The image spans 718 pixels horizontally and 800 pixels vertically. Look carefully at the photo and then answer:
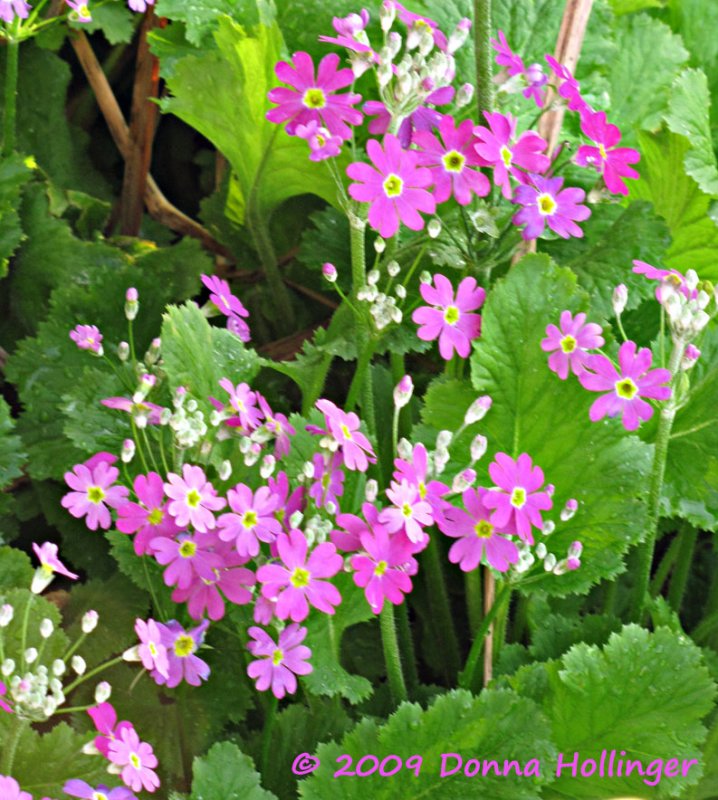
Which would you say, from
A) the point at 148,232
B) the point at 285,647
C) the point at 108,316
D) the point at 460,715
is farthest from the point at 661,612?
the point at 148,232

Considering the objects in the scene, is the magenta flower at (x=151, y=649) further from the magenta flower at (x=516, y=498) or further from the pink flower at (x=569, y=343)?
the pink flower at (x=569, y=343)

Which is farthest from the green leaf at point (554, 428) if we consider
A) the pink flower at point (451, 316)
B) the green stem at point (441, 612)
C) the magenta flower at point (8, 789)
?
the magenta flower at point (8, 789)

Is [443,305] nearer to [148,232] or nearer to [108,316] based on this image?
[108,316]

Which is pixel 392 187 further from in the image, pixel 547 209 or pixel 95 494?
pixel 95 494

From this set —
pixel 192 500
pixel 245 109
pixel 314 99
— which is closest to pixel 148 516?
pixel 192 500

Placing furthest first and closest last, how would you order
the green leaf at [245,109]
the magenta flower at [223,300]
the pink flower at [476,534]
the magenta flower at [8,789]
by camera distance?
1. the green leaf at [245,109]
2. the magenta flower at [223,300]
3. the pink flower at [476,534]
4. the magenta flower at [8,789]

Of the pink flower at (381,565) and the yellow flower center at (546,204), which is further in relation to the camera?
the yellow flower center at (546,204)

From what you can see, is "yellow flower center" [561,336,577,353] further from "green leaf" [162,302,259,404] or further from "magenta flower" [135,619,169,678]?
"magenta flower" [135,619,169,678]
